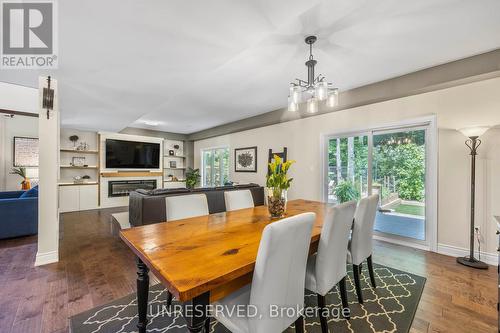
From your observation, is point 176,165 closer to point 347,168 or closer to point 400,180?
point 347,168

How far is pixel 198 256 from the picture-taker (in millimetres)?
1129

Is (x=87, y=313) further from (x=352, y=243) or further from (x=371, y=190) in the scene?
(x=371, y=190)

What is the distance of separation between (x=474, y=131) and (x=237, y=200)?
2913 mm

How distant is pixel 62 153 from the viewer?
613cm

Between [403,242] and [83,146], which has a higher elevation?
[83,146]

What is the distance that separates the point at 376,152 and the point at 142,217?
406cm

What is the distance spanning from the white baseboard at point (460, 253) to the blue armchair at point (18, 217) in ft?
20.9

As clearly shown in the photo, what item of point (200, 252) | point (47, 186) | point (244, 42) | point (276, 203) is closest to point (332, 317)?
point (276, 203)

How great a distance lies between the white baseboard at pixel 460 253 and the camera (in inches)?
104

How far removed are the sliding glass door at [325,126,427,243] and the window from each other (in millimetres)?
3617

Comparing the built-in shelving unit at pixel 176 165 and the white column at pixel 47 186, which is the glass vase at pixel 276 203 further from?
the built-in shelving unit at pixel 176 165

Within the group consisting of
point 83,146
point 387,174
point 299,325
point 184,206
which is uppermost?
point 83,146

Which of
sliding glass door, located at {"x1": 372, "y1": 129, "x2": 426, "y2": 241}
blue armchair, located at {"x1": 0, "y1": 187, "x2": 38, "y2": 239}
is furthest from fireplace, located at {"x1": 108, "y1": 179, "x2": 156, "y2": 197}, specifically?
sliding glass door, located at {"x1": 372, "y1": 129, "x2": 426, "y2": 241}

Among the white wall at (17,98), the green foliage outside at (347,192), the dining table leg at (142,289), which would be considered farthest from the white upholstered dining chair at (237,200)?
the white wall at (17,98)
